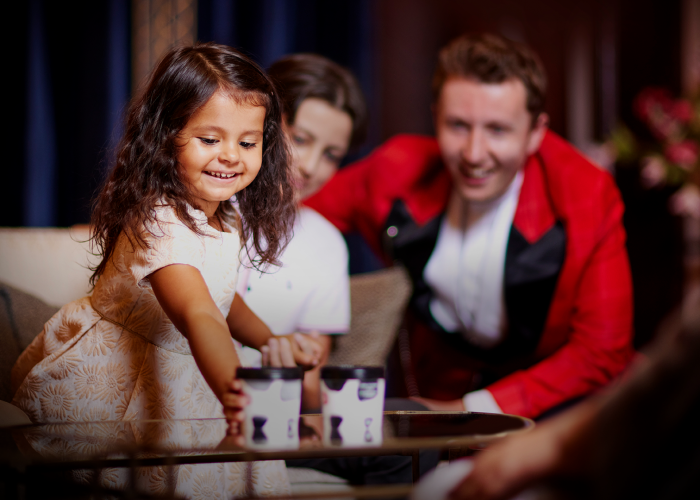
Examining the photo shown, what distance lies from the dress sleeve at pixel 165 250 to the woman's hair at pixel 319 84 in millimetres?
503

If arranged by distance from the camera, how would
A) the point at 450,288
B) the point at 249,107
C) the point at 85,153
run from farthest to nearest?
the point at 85,153, the point at 450,288, the point at 249,107

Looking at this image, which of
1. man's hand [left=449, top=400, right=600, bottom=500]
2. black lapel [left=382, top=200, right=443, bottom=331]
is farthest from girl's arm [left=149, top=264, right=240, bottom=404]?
black lapel [left=382, top=200, right=443, bottom=331]

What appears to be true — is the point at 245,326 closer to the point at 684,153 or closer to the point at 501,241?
the point at 501,241

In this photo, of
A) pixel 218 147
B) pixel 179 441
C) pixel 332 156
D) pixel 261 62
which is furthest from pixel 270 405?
pixel 261 62

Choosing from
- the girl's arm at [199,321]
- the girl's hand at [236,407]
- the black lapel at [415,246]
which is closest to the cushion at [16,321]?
the girl's arm at [199,321]

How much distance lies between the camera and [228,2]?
6.10 ft

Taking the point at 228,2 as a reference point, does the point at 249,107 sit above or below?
below

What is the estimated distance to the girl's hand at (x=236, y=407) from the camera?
2.18 feet

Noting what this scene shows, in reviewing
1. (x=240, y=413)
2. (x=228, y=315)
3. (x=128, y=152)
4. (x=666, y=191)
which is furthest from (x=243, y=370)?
(x=666, y=191)

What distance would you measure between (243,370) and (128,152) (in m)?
0.38

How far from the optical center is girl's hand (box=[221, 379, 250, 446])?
0.66m

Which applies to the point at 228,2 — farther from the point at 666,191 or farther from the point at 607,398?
the point at 666,191

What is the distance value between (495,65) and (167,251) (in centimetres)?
89

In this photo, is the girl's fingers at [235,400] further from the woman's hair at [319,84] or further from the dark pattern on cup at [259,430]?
the woman's hair at [319,84]
